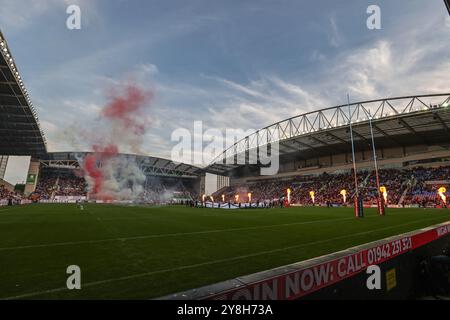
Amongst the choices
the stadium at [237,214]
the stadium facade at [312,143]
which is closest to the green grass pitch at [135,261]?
the stadium at [237,214]

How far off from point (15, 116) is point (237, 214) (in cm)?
4281

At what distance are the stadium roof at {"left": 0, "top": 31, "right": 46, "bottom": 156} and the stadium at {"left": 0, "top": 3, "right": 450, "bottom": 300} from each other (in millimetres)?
286

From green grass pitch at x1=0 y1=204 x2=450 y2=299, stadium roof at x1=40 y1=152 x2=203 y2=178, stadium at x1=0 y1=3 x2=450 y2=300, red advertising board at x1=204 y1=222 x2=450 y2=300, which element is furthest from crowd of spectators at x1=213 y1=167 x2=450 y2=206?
red advertising board at x1=204 y1=222 x2=450 y2=300

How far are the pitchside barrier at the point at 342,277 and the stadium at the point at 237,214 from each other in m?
0.02

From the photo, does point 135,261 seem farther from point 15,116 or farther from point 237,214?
point 15,116

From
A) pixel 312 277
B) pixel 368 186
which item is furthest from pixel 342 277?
pixel 368 186

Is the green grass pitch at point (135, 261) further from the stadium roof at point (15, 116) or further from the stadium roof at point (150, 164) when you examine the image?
the stadium roof at point (150, 164)

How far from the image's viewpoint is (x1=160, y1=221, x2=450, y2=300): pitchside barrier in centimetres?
238

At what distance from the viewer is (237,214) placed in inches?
1006

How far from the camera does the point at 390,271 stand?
177 inches

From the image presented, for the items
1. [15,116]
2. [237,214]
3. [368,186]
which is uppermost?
[15,116]
